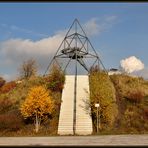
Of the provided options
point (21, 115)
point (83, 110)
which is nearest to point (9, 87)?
point (21, 115)

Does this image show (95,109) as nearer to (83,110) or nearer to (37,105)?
(83,110)

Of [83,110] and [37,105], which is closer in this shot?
[37,105]

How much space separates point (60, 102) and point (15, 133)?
8.56 metres

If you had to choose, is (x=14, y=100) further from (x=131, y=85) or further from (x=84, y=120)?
(x=131, y=85)

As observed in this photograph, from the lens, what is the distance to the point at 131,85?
167 ft

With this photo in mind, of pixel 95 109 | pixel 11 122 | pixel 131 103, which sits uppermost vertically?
pixel 131 103

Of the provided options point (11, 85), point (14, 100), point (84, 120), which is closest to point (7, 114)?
point (14, 100)

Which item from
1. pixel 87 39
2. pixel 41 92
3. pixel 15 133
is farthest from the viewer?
pixel 87 39

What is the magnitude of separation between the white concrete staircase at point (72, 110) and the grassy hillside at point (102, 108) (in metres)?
0.65

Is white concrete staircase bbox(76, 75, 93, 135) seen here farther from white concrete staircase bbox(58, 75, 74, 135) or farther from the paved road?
the paved road

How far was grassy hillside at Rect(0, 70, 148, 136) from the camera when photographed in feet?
124

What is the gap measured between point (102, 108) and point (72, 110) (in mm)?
4013

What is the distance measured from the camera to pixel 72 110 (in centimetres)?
4166

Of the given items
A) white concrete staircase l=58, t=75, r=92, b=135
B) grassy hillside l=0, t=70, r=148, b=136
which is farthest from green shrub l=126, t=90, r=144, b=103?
white concrete staircase l=58, t=75, r=92, b=135
